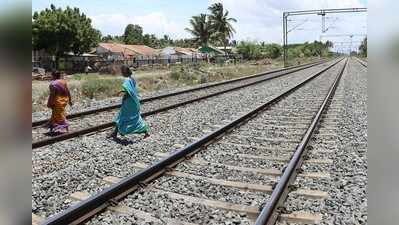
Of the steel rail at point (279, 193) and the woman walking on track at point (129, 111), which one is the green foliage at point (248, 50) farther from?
the steel rail at point (279, 193)

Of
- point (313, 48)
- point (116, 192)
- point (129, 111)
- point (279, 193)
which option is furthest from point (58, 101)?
point (313, 48)

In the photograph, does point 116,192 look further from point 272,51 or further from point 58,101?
point 272,51

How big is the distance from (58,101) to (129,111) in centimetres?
134

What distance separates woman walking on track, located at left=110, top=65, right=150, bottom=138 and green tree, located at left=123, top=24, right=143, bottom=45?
89.8 m

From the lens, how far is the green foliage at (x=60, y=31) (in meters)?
45.1

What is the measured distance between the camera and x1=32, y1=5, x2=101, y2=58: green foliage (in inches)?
1777

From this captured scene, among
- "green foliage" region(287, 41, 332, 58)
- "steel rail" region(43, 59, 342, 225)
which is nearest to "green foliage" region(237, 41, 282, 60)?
"green foliage" region(287, 41, 332, 58)

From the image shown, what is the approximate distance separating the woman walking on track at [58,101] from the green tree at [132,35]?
89287 mm

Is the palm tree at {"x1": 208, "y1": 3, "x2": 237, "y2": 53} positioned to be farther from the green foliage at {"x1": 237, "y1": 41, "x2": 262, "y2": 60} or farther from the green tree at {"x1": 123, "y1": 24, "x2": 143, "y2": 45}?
the green tree at {"x1": 123, "y1": 24, "x2": 143, "y2": 45}

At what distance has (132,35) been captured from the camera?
100250 millimetres
